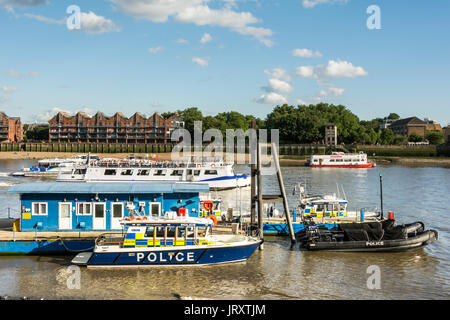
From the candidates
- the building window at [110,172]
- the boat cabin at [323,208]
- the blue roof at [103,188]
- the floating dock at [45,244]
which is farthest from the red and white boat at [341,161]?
the floating dock at [45,244]

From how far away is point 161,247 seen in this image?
68.9 ft

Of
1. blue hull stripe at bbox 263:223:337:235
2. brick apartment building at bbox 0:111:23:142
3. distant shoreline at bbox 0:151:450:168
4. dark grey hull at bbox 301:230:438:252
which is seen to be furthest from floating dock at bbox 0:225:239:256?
brick apartment building at bbox 0:111:23:142

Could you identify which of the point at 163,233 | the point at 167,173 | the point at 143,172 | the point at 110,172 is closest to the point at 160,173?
the point at 167,173

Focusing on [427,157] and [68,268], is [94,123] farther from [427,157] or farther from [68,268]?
[68,268]

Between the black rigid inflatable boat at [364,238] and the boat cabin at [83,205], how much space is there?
335 inches

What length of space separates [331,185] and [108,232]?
4590 cm

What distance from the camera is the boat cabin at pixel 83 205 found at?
24.4 meters

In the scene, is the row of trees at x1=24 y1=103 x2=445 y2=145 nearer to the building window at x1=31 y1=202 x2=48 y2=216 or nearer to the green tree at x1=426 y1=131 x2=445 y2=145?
the green tree at x1=426 y1=131 x2=445 y2=145

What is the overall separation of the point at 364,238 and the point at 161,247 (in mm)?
12201

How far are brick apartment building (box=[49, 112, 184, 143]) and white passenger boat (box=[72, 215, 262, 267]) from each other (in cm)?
13934

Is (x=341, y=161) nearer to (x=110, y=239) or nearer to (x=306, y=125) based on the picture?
(x=306, y=125)

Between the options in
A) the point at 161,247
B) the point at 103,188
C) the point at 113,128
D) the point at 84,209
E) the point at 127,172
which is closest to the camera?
the point at 161,247

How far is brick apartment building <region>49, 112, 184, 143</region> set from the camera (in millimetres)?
162500
